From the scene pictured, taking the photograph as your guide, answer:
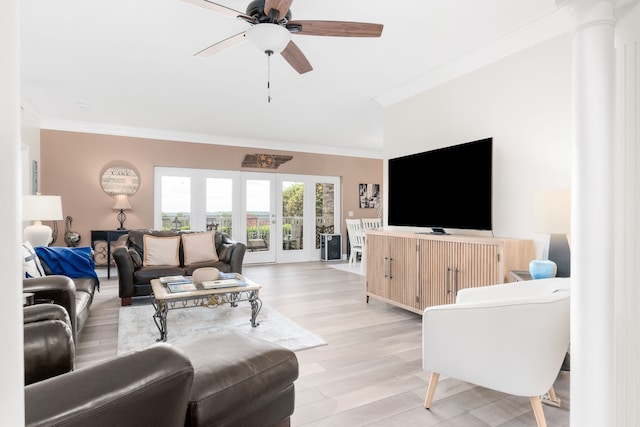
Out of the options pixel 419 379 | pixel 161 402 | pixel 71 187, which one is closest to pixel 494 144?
pixel 419 379

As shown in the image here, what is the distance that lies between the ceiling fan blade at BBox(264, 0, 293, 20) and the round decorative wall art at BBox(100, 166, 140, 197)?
524 centimetres

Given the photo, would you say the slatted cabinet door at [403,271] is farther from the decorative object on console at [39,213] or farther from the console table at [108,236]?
the console table at [108,236]

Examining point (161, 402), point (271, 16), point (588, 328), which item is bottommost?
point (161, 402)

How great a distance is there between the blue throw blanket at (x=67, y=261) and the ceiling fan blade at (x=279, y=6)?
118 inches

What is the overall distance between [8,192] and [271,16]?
7.19ft

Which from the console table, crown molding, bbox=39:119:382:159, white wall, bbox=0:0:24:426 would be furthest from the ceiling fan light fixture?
crown molding, bbox=39:119:382:159

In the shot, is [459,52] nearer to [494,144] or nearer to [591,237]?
[494,144]

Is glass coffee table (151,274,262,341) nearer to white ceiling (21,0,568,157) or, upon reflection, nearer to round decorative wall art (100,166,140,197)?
white ceiling (21,0,568,157)

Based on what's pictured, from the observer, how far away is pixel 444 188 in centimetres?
363

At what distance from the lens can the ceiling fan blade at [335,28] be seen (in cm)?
232

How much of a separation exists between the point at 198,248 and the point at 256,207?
113 inches

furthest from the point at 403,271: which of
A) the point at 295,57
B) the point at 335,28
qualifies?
the point at 335,28

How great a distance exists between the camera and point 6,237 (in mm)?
468

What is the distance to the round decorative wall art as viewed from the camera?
6344 mm
